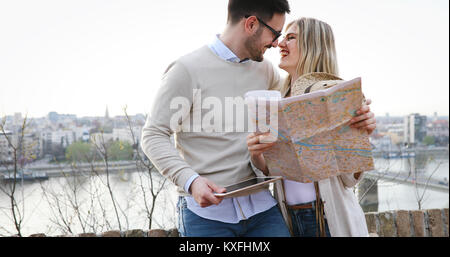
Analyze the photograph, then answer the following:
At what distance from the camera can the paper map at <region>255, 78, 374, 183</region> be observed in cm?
97

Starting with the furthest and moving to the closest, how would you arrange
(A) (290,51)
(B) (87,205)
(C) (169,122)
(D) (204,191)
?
1. (B) (87,205)
2. (A) (290,51)
3. (C) (169,122)
4. (D) (204,191)

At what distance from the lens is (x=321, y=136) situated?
1.01 meters

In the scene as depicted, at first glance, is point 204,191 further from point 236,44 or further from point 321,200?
point 236,44

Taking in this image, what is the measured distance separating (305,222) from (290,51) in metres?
0.67

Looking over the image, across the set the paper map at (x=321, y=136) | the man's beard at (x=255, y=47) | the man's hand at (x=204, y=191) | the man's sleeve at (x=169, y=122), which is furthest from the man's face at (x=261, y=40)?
the man's hand at (x=204, y=191)

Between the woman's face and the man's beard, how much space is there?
0.13 m

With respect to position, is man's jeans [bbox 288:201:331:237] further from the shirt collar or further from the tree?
the tree

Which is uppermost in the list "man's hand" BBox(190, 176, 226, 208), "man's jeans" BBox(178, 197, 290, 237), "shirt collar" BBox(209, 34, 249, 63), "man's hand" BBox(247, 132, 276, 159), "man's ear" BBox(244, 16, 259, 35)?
"man's ear" BBox(244, 16, 259, 35)

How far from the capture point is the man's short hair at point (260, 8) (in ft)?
4.23

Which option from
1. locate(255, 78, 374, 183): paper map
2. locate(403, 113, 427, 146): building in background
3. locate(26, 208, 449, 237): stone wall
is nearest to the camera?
locate(255, 78, 374, 183): paper map

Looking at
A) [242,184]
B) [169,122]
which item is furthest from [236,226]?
[169,122]

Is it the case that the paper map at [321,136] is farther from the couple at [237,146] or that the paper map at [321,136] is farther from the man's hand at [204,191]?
the man's hand at [204,191]

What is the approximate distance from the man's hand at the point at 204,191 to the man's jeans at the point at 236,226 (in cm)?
20

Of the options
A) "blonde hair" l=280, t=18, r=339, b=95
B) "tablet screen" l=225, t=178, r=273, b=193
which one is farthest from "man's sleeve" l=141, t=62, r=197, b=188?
"blonde hair" l=280, t=18, r=339, b=95
